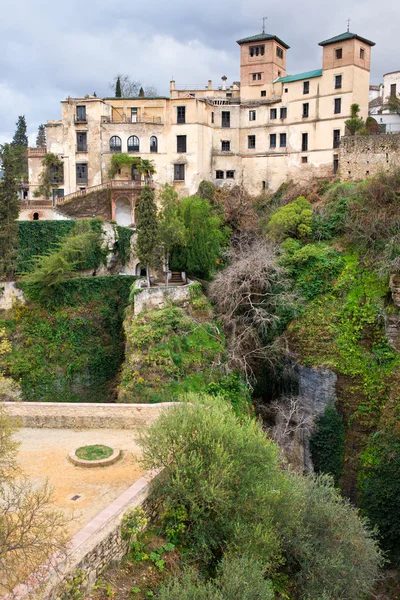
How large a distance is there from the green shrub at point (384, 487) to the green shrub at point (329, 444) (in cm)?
105

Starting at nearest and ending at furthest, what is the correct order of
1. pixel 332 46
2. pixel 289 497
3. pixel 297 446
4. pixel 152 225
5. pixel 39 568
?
pixel 39 568
pixel 289 497
pixel 297 446
pixel 152 225
pixel 332 46

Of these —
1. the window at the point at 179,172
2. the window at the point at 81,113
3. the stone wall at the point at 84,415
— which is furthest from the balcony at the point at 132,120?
the stone wall at the point at 84,415

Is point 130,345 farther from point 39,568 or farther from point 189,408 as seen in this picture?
point 39,568

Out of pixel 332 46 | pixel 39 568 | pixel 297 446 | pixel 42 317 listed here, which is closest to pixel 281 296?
pixel 297 446

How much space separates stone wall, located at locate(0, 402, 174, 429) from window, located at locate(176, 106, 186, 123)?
27275 millimetres

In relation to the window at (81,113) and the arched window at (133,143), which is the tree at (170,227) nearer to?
the arched window at (133,143)

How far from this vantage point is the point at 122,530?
9578mm

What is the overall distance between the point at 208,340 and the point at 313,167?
753 inches

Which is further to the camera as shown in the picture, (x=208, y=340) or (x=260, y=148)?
(x=260, y=148)

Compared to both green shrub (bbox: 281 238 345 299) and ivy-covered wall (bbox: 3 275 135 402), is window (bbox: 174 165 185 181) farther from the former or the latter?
green shrub (bbox: 281 238 345 299)

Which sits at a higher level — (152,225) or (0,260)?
(152,225)

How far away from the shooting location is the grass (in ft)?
40.7

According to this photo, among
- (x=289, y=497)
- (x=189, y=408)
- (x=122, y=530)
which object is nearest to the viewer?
(x=122, y=530)

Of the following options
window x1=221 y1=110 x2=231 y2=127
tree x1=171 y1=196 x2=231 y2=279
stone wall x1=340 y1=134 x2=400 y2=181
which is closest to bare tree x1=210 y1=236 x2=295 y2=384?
tree x1=171 y1=196 x2=231 y2=279
